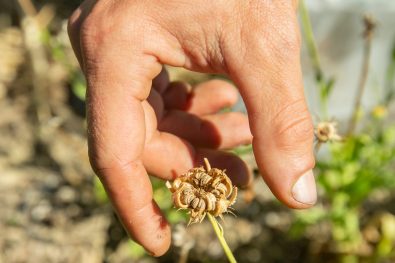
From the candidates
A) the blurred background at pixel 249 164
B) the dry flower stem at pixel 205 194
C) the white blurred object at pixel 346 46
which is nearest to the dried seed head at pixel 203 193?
the dry flower stem at pixel 205 194

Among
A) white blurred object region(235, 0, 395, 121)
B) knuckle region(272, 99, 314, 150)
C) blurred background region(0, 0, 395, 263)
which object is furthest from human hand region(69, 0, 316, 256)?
white blurred object region(235, 0, 395, 121)

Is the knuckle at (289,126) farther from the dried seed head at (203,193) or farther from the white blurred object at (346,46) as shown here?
the white blurred object at (346,46)

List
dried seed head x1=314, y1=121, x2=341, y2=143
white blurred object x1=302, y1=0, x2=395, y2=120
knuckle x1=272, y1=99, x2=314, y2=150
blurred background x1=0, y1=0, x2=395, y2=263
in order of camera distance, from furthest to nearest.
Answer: white blurred object x1=302, y1=0, x2=395, y2=120 → blurred background x1=0, y1=0, x2=395, y2=263 → dried seed head x1=314, y1=121, x2=341, y2=143 → knuckle x1=272, y1=99, x2=314, y2=150

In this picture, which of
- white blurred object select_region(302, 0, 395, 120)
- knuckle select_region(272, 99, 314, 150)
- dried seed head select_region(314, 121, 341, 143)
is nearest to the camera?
knuckle select_region(272, 99, 314, 150)

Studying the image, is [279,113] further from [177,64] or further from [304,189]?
[177,64]

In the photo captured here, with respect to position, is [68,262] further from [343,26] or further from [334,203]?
[343,26]

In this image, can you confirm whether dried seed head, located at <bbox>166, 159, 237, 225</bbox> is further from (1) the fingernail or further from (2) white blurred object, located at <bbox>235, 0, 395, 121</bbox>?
(2) white blurred object, located at <bbox>235, 0, 395, 121</bbox>
